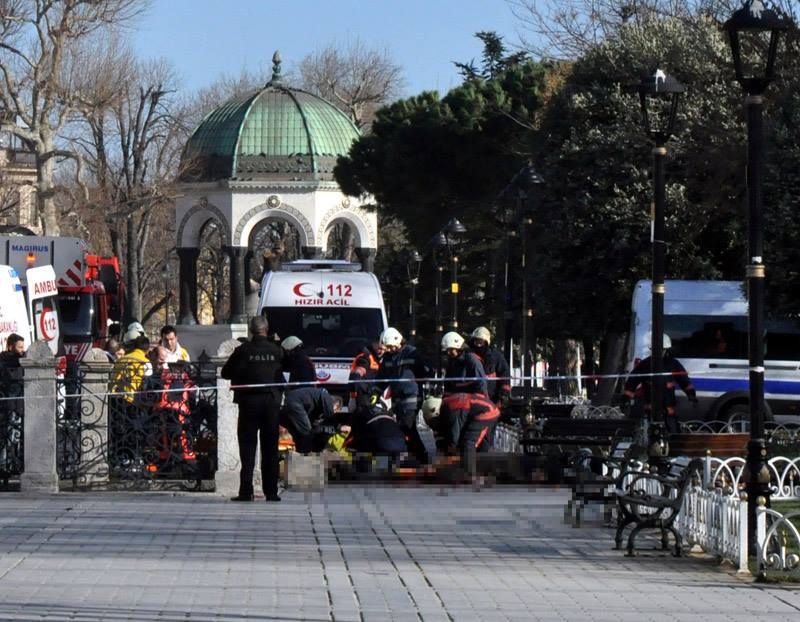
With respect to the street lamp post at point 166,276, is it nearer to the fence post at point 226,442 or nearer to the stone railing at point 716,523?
the fence post at point 226,442

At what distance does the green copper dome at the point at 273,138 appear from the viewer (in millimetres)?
64812

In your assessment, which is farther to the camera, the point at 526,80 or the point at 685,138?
the point at 526,80

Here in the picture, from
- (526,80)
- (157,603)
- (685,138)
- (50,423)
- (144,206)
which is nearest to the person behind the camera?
(157,603)

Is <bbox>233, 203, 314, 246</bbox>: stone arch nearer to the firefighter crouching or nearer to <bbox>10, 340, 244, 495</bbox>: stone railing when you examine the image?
the firefighter crouching

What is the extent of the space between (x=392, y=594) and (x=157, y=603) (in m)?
1.30

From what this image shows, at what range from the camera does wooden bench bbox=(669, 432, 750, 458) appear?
591 inches

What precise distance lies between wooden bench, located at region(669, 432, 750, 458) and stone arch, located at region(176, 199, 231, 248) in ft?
157

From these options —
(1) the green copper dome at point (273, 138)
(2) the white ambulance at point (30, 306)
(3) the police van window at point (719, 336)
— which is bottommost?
(3) the police van window at point (719, 336)

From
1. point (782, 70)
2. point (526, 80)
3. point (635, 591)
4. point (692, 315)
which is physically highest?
point (526, 80)

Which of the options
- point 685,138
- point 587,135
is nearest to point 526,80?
point 587,135

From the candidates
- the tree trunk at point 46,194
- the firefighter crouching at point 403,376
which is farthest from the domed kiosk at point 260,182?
the firefighter crouching at point 403,376

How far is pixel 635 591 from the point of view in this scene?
10.5m

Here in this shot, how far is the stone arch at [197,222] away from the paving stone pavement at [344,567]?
155 ft

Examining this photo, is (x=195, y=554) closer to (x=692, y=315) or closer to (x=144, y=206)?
(x=692, y=315)
